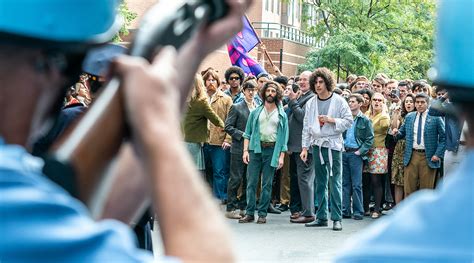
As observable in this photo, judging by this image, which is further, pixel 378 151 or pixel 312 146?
pixel 378 151

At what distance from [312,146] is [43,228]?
11775mm

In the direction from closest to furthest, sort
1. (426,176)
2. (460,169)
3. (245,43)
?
(460,169) < (426,176) < (245,43)

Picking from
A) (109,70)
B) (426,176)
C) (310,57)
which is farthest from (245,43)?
(310,57)

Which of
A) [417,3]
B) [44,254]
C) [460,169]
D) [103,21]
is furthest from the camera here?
[417,3]

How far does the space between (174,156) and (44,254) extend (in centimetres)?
23

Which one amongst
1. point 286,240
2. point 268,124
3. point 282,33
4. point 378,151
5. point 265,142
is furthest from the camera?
point 282,33

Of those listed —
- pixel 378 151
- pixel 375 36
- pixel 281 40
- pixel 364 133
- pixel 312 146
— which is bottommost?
pixel 378 151

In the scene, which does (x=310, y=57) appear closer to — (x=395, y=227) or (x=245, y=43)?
(x=245, y=43)

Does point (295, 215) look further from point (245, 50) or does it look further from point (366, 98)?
point (245, 50)

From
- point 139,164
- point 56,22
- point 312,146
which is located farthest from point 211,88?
point 56,22

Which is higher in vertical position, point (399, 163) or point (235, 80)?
point (235, 80)

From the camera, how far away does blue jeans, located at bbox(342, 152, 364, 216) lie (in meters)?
14.4

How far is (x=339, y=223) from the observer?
13.1 metres

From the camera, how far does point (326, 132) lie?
12789 millimetres
